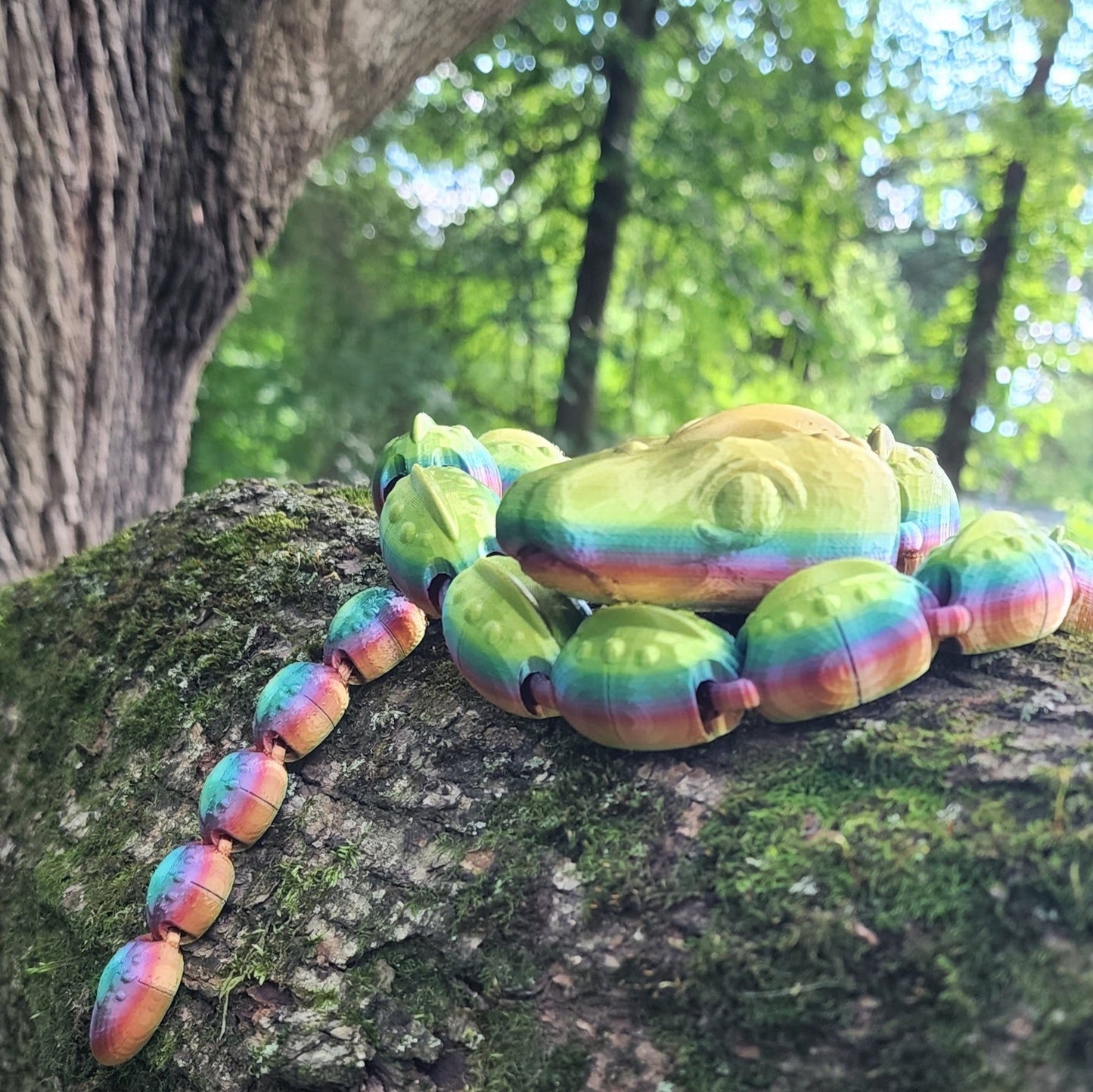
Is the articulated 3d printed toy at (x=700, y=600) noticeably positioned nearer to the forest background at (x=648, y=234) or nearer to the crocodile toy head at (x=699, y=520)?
the crocodile toy head at (x=699, y=520)

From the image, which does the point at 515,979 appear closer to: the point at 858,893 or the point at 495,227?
the point at 858,893

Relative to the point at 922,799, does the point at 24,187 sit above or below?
above

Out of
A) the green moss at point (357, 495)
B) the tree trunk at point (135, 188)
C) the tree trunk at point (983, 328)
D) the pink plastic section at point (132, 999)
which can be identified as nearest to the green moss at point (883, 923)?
the pink plastic section at point (132, 999)

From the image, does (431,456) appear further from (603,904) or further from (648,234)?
(648,234)

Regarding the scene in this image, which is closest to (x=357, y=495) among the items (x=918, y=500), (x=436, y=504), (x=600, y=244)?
(x=436, y=504)

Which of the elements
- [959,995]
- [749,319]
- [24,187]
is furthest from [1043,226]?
[959,995]

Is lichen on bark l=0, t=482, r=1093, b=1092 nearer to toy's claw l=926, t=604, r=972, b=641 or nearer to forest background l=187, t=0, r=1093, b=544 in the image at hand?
toy's claw l=926, t=604, r=972, b=641

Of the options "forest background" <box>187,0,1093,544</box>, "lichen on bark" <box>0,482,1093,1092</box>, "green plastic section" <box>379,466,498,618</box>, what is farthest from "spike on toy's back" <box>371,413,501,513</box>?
"forest background" <box>187,0,1093,544</box>
